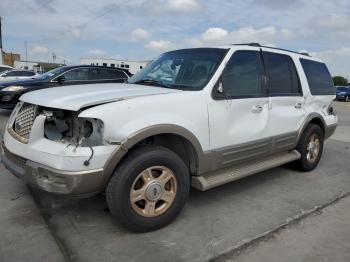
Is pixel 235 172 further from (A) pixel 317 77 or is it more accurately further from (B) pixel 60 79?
(B) pixel 60 79

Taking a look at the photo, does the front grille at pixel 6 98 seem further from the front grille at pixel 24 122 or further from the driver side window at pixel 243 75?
the driver side window at pixel 243 75

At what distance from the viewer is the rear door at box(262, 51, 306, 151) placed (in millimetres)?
4854

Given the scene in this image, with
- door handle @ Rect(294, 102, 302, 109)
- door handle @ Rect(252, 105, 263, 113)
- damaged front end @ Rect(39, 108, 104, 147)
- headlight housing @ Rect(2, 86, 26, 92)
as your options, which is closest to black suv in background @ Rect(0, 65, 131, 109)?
headlight housing @ Rect(2, 86, 26, 92)

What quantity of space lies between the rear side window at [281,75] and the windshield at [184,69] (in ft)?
2.88

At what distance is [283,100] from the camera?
16.5ft

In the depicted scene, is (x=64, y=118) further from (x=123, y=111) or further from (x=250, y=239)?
(x=250, y=239)

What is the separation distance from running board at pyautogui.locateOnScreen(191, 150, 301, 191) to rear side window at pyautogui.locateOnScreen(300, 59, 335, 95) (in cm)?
123

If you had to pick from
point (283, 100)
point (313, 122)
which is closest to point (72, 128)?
point (283, 100)

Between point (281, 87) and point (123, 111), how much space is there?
8.70 feet

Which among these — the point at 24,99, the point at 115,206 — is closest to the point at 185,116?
the point at 115,206

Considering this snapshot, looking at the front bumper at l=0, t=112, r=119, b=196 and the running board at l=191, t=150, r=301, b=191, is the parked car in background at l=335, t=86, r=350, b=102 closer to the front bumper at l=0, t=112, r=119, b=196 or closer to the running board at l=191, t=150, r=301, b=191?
the running board at l=191, t=150, r=301, b=191

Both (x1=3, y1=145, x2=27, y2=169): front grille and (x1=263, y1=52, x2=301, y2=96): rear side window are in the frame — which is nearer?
(x1=3, y1=145, x2=27, y2=169): front grille

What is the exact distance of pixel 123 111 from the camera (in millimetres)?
3254

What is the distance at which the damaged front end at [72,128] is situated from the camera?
3209 millimetres
